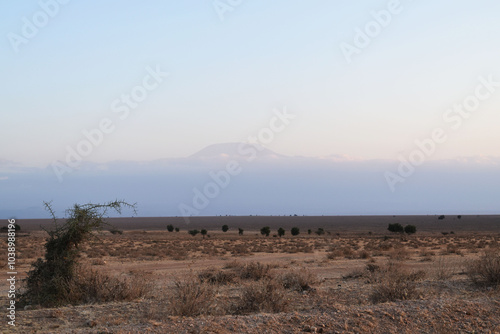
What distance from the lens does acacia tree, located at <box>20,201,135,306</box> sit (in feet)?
39.2

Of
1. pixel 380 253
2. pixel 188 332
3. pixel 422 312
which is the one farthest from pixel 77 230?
pixel 380 253

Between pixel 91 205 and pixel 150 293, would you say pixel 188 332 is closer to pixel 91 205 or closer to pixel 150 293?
pixel 150 293

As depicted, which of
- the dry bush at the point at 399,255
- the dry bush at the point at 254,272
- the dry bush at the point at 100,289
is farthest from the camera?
the dry bush at the point at 399,255

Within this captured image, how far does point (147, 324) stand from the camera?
28.6 feet

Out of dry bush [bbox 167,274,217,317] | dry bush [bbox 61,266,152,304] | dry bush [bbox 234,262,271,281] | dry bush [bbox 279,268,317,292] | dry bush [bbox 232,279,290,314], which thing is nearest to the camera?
dry bush [bbox 167,274,217,317]

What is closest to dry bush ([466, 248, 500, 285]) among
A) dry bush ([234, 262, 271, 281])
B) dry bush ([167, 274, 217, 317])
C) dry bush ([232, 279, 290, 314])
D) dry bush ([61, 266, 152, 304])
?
dry bush ([234, 262, 271, 281])

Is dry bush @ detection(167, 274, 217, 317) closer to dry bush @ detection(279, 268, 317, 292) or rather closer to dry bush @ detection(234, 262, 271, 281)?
dry bush @ detection(279, 268, 317, 292)

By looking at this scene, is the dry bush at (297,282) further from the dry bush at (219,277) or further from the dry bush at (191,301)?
the dry bush at (191,301)

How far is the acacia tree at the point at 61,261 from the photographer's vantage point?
12.0m

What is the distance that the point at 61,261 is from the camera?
12.4 metres

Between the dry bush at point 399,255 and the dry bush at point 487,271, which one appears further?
the dry bush at point 399,255

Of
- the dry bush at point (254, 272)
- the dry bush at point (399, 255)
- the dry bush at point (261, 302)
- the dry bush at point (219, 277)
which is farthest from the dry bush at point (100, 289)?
the dry bush at point (399, 255)

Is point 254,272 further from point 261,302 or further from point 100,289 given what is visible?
point 261,302

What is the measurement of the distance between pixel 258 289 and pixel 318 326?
2.63 m
